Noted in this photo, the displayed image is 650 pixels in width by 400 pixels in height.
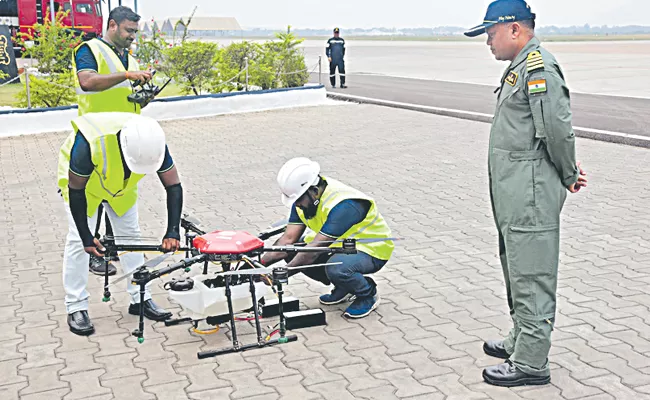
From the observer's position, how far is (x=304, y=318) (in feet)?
16.2

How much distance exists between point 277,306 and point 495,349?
1442 mm

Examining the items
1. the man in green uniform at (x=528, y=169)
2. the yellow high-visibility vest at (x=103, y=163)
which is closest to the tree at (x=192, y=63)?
the yellow high-visibility vest at (x=103, y=163)

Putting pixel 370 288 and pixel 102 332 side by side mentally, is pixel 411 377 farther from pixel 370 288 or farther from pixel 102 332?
pixel 102 332

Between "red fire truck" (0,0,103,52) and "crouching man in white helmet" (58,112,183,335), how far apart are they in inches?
976

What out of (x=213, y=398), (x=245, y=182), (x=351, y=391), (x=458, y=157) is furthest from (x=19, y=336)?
(x=458, y=157)

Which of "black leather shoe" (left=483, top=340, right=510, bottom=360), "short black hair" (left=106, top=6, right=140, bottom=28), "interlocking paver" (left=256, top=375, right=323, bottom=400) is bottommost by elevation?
"interlocking paver" (left=256, top=375, right=323, bottom=400)

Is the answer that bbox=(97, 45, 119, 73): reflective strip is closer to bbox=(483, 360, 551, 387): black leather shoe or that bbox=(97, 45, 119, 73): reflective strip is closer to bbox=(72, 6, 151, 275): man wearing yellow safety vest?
bbox=(72, 6, 151, 275): man wearing yellow safety vest

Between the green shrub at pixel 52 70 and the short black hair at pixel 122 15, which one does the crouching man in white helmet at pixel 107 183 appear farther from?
the green shrub at pixel 52 70

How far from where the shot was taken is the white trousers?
4871mm

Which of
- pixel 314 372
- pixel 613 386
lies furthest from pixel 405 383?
pixel 613 386

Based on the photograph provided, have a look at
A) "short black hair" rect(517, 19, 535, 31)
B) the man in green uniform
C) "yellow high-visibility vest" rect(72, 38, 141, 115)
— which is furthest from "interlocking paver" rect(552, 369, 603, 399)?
"yellow high-visibility vest" rect(72, 38, 141, 115)

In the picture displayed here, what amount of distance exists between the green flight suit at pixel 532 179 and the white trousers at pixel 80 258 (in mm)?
2345

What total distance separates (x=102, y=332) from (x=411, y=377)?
1998 millimetres

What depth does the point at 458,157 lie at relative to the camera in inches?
434
